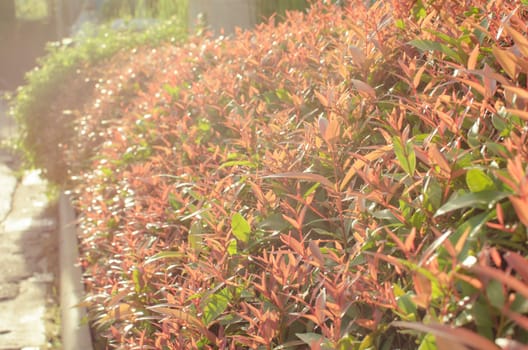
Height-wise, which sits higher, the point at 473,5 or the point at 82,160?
the point at 473,5

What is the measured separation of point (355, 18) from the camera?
2.73 meters

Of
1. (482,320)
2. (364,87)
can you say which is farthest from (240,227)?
(482,320)

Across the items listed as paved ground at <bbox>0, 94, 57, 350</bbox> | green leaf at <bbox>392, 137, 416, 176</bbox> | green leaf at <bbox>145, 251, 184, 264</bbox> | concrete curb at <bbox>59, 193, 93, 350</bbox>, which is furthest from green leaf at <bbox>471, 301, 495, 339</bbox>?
paved ground at <bbox>0, 94, 57, 350</bbox>

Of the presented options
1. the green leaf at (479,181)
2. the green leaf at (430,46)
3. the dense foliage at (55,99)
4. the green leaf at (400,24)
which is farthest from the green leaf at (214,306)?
the dense foliage at (55,99)

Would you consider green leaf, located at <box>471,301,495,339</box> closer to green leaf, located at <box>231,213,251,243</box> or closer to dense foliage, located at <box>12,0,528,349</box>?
dense foliage, located at <box>12,0,528,349</box>

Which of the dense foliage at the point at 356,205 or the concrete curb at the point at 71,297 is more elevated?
the dense foliage at the point at 356,205

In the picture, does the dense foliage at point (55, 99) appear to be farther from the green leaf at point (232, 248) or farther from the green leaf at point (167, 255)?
the green leaf at point (232, 248)

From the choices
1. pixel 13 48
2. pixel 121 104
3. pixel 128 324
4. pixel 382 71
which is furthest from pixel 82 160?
pixel 13 48

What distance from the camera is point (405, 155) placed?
162cm

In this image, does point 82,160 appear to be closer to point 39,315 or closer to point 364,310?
point 39,315

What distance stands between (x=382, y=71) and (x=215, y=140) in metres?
1.11

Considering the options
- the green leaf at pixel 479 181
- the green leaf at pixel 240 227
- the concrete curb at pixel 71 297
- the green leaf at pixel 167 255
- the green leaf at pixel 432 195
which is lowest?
the concrete curb at pixel 71 297

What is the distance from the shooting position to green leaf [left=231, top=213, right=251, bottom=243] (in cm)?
202

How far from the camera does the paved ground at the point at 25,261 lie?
5.14m
